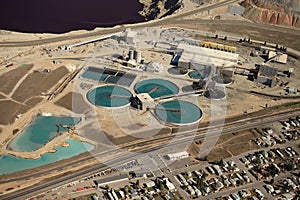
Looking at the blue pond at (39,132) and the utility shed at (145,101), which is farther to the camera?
the utility shed at (145,101)

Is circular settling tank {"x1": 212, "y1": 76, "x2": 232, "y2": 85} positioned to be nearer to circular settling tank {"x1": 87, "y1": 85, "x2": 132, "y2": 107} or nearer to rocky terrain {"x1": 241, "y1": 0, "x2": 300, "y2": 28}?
→ circular settling tank {"x1": 87, "y1": 85, "x2": 132, "y2": 107}

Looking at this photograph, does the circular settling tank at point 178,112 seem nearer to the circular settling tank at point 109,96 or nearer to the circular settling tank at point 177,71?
the circular settling tank at point 109,96

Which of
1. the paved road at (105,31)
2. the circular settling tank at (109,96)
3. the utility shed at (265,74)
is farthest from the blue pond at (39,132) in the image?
the utility shed at (265,74)

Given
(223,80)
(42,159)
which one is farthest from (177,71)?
(42,159)

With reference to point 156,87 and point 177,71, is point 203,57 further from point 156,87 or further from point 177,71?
point 156,87

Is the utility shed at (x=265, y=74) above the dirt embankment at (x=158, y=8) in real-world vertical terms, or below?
below

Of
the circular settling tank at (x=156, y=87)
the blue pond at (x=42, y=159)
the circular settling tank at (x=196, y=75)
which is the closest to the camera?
the blue pond at (x=42, y=159)

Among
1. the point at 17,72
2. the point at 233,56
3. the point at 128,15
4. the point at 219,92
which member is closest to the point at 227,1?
the point at 128,15

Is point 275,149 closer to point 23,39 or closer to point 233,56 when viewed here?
point 233,56
